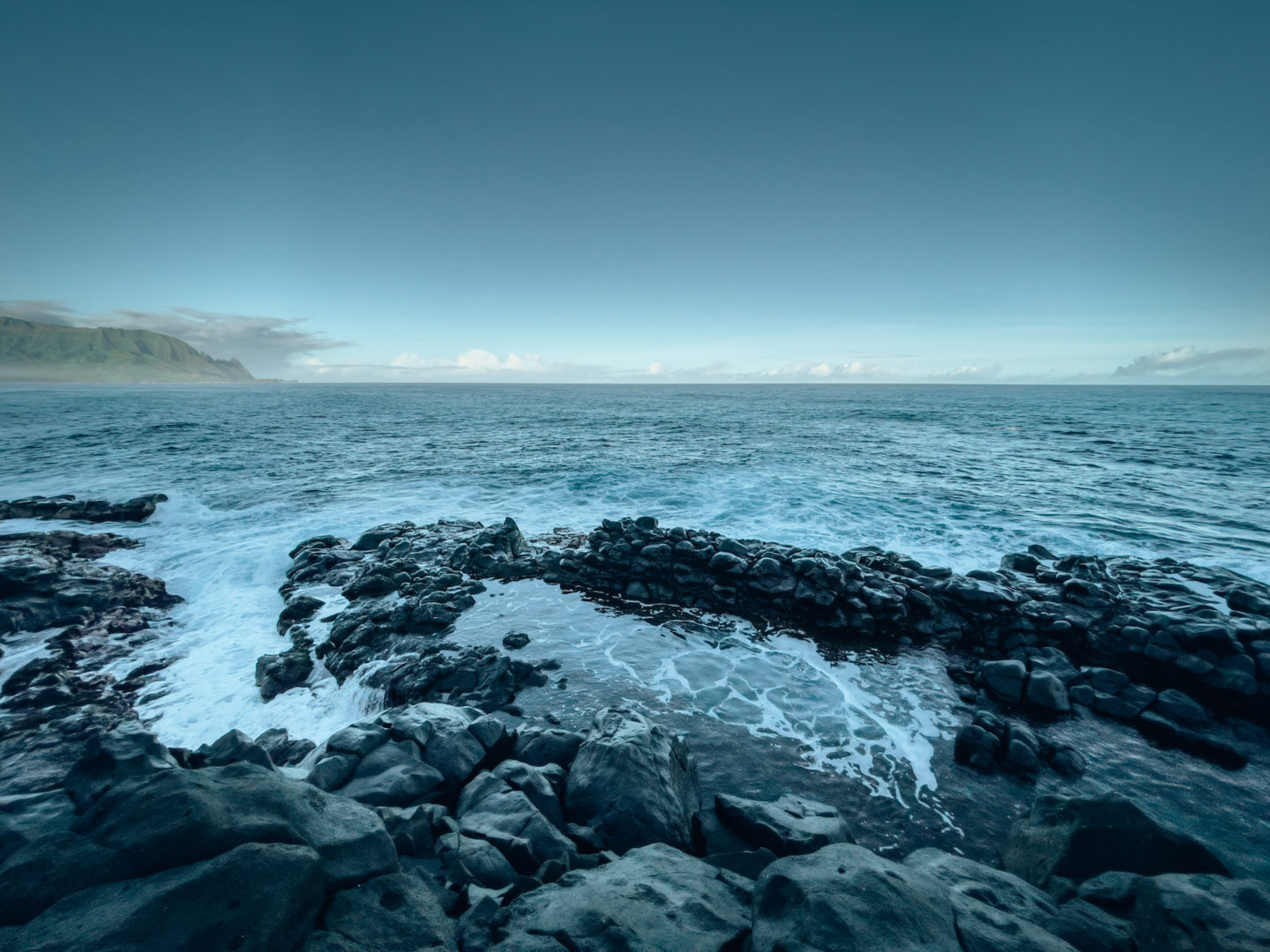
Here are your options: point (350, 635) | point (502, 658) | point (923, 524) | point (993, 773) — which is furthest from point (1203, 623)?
point (350, 635)

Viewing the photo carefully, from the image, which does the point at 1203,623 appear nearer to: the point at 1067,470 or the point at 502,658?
the point at 502,658

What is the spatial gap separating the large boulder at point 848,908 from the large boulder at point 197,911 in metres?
3.54

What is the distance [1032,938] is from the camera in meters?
4.01

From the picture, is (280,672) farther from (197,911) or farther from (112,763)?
(197,911)

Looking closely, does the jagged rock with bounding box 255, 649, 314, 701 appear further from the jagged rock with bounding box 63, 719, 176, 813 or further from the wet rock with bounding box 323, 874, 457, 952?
the wet rock with bounding box 323, 874, 457, 952

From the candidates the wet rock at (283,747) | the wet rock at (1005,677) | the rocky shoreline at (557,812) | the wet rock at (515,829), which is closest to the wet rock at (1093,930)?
the rocky shoreline at (557,812)

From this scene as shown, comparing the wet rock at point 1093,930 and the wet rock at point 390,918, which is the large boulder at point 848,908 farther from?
the wet rock at point 390,918

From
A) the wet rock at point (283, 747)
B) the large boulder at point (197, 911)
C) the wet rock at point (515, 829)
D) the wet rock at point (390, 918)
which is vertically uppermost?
the large boulder at point (197, 911)

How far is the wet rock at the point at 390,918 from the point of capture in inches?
148

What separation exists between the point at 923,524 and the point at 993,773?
1355 centimetres

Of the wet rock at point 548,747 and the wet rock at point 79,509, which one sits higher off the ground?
the wet rock at point 79,509

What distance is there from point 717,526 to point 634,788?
45.9 feet

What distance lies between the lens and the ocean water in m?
7.99

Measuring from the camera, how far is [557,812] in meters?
6.00
